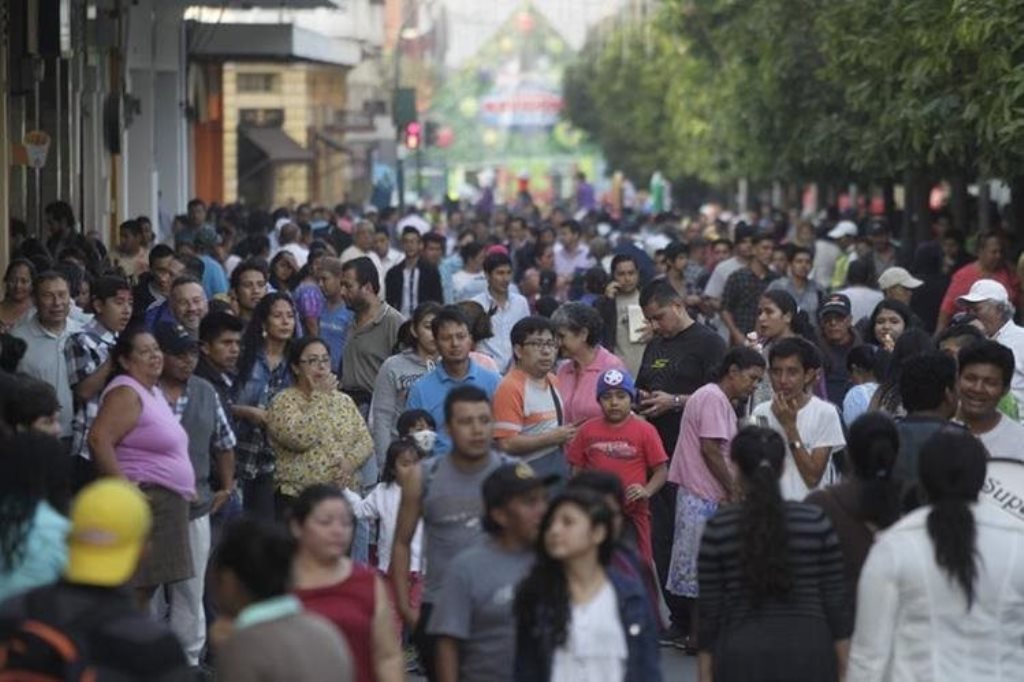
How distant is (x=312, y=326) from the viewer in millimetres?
18531

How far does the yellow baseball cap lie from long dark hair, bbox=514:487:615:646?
5.39 feet

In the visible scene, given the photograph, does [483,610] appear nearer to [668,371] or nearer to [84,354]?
[84,354]

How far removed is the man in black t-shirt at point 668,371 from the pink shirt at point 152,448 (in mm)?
Answer: 3389

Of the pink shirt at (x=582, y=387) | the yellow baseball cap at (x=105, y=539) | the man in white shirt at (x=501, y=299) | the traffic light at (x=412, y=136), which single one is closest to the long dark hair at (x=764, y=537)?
the yellow baseball cap at (x=105, y=539)

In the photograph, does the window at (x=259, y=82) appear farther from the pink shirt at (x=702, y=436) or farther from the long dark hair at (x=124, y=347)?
the long dark hair at (x=124, y=347)

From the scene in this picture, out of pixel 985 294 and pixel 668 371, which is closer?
pixel 668 371

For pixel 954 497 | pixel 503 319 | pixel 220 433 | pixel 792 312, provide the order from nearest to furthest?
pixel 954 497 → pixel 220 433 → pixel 792 312 → pixel 503 319

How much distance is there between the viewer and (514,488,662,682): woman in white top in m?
8.76

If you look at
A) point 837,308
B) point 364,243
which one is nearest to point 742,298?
point 837,308

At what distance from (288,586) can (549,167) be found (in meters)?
147

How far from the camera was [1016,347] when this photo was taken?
1460cm

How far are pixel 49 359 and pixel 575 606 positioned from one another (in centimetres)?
605

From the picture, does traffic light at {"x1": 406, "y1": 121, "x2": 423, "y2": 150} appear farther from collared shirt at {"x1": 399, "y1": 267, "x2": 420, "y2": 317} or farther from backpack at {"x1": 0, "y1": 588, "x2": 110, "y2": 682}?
backpack at {"x1": 0, "y1": 588, "x2": 110, "y2": 682}

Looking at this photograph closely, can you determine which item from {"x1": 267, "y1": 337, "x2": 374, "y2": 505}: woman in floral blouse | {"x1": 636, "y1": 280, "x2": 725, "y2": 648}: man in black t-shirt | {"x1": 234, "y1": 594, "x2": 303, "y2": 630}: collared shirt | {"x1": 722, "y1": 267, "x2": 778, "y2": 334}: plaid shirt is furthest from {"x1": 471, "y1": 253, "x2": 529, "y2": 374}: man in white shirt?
{"x1": 234, "y1": 594, "x2": 303, "y2": 630}: collared shirt
